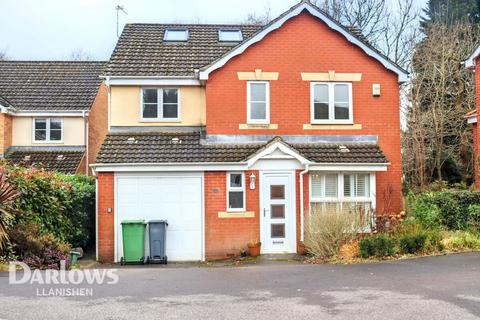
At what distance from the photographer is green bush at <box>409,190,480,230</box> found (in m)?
16.4

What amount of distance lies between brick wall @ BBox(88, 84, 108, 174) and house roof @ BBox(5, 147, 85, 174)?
0.86 meters

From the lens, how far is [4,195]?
42.2ft

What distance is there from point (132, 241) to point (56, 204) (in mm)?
2384

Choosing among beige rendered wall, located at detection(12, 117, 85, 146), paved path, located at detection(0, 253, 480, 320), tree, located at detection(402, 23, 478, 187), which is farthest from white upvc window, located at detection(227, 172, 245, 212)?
tree, located at detection(402, 23, 478, 187)

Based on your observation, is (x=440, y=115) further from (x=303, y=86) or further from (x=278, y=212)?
(x=278, y=212)

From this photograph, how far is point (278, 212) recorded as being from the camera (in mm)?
16969

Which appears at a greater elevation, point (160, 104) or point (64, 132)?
point (160, 104)

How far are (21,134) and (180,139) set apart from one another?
1192 cm

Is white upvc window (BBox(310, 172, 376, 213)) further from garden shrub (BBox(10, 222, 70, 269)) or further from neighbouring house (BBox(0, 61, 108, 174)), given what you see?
neighbouring house (BBox(0, 61, 108, 174))

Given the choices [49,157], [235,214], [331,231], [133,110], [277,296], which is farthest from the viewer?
[49,157]

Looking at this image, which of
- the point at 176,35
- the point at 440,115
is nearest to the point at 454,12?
the point at 440,115

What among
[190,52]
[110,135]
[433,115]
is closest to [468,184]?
[433,115]

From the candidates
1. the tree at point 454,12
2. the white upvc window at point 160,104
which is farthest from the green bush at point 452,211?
the tree at point 454,12

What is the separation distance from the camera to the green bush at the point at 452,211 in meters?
16.4
